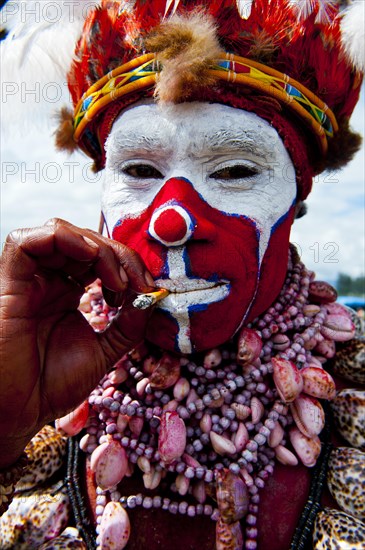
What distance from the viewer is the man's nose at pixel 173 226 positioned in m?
1.66

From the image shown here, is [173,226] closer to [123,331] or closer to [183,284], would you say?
[183,284]

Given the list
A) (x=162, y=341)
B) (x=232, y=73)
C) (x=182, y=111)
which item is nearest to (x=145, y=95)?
(x=182, y=111)

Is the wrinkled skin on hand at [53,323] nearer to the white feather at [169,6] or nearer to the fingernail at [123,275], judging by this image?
the fingernail at [123,275]

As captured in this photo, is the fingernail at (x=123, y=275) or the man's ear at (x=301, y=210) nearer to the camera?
the fingernail at (x=123, y=275)

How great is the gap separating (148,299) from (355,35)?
51.5 inches

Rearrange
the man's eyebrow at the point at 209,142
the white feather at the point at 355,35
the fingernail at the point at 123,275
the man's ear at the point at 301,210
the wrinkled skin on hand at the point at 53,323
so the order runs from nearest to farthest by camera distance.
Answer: the wrinkled skin on hand at the point at 53,323 → the fingernail at the point at 123,275 → the man's eyebrow at the point at 209,142 → the white feather at the point at 355,35 → the man's ear at the point at 301,210

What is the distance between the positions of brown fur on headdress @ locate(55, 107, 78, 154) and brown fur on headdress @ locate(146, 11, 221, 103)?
894 millimetres

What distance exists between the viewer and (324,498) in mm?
1834

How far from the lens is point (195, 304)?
1704 millimetres

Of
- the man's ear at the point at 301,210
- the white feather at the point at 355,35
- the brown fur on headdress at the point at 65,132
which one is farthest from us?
the brown fur on headdress at the point at 65,132

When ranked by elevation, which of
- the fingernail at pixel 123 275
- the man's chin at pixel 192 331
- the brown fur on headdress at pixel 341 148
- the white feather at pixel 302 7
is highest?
the white feather at pixel 302 7

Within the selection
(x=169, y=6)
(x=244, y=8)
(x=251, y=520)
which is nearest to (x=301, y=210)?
(x=244, y=8)

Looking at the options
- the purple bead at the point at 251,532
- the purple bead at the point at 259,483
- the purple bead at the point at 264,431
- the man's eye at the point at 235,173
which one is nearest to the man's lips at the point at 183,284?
the man's eye at the point at 235,173

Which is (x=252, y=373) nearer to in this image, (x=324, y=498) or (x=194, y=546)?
(x=324, y=498)
